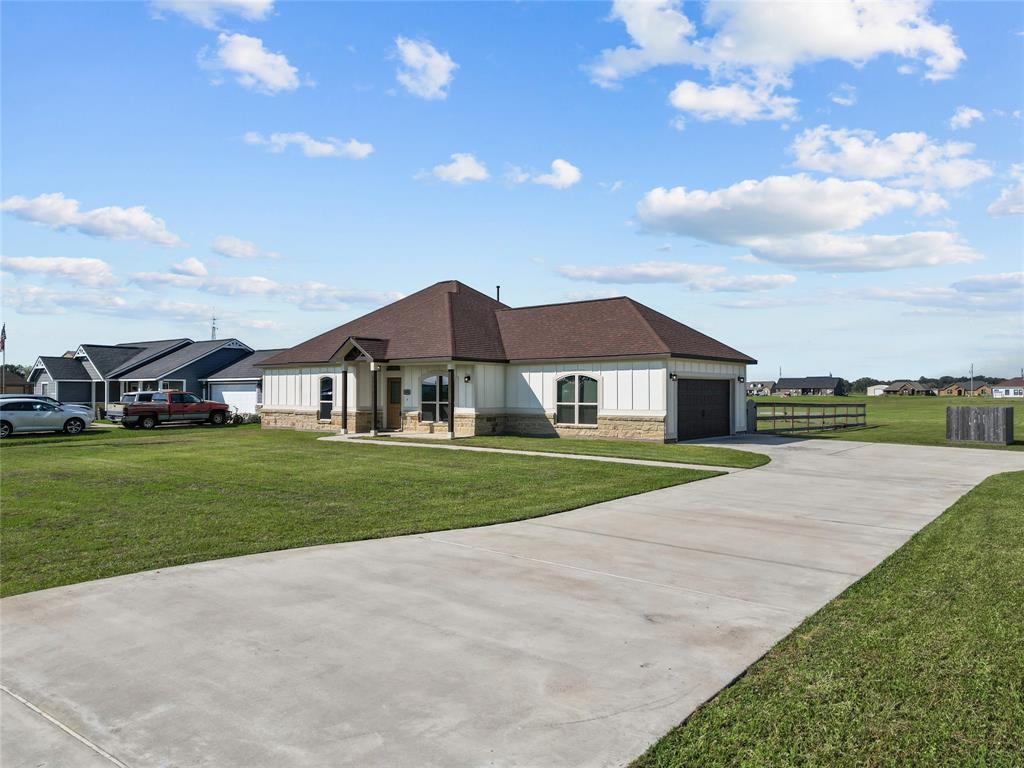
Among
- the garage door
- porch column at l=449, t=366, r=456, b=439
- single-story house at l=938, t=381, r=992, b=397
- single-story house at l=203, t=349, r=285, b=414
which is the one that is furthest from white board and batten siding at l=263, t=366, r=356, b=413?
single-story house at l=938, t=381, r=992, b=397

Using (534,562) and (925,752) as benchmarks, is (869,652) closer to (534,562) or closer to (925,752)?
(925,752)

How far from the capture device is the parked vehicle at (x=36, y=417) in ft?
95.3

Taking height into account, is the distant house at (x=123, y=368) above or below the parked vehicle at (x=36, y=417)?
above

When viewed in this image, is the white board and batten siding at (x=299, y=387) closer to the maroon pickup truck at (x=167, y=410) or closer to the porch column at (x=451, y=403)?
the porch column at (x=451, y=403)

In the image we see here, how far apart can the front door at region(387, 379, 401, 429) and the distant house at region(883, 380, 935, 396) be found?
152 meters

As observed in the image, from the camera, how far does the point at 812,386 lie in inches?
5571

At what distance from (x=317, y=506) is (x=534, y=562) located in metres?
4.94

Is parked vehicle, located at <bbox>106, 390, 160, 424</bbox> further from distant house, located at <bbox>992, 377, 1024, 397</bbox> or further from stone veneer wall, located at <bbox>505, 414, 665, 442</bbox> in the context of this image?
distant house, located at <bbox>992, 377, 1024, 397</bbox>

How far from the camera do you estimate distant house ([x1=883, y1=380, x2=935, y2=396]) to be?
5991 inches

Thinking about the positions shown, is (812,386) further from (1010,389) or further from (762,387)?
(1010,389)

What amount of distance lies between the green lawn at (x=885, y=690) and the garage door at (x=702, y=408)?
17.4 m

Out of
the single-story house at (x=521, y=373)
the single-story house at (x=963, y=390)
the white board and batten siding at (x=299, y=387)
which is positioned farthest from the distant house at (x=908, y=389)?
the white board and batten siding at (x=299, y=387)

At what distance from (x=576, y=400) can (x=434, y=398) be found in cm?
572

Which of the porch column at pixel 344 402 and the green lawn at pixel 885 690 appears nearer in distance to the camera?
the green lawn at pixel 885 690
